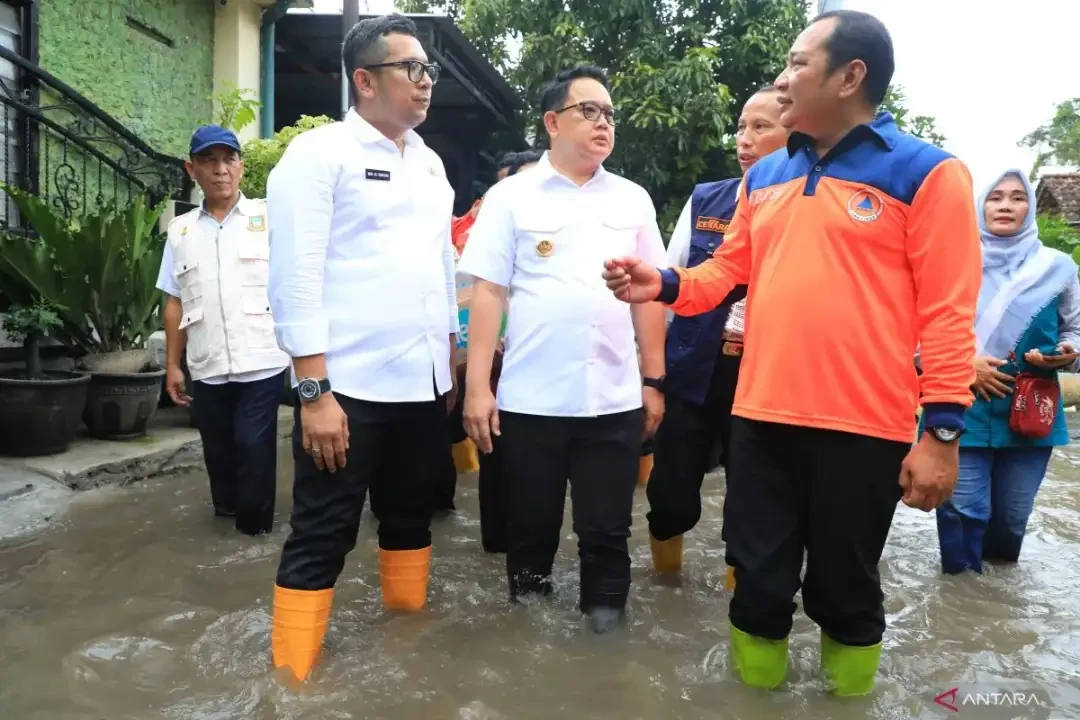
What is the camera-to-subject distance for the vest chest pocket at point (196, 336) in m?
4.14

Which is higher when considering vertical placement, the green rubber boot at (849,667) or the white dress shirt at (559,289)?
the white dress shirt at (559,289)

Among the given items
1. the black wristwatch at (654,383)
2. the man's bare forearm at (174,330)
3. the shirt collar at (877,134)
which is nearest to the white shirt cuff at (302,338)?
the black wristwatch at (654,383)

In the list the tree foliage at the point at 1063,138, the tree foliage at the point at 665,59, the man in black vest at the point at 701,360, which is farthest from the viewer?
the tree foliage at the point at 1063,138

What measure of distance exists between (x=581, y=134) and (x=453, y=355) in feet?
3.01

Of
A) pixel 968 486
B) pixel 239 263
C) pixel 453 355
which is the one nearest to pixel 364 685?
pixel 453 355

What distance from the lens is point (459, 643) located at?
2900 millimetres

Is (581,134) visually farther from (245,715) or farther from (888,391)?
(245,715)

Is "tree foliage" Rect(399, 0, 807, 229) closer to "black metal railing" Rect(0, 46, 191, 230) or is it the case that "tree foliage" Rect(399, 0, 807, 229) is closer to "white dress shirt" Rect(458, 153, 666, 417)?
"black metal railing" Rect(0, 46, 191, 230)

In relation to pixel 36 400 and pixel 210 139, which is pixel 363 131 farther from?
pixel 36 400

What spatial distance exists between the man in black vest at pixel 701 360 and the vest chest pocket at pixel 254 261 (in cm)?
210

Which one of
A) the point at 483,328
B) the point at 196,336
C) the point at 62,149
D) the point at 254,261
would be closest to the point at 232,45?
the point at 62,149

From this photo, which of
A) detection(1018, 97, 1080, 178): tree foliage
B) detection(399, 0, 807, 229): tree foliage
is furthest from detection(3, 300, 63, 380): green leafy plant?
detection(1018, 97, 1080, 178): tree foliage

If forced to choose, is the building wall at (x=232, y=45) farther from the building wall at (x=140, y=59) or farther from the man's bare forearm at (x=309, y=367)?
the man's bare forearm at (x=309, y=367)

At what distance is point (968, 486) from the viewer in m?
3.78
